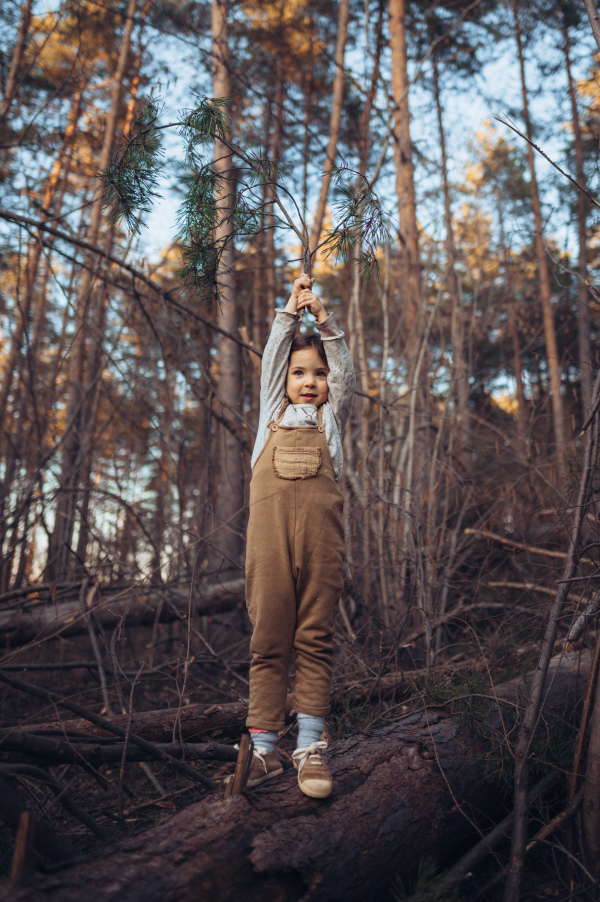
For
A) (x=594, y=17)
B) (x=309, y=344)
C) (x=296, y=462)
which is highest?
(x=594, y=17)

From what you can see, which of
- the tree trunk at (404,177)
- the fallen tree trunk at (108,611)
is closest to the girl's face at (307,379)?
the fallen tree trunk at (108,611)

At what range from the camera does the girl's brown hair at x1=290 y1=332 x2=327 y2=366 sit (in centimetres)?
259

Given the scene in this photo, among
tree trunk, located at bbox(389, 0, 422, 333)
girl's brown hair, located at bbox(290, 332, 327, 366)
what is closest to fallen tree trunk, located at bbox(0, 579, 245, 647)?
girl's brown hair, located at bbox(290, 332, 327, 366)

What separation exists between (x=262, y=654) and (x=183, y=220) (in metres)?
1.87

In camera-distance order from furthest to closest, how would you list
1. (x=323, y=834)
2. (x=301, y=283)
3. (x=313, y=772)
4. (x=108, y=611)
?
(x=108, y=611), (x=301, y=283), (x=313, y=772), (x=323, y=834)

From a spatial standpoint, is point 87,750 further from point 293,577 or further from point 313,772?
point 293,577

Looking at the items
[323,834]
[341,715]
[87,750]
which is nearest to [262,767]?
[323,834]

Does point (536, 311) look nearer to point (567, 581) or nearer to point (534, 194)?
point (534, 194)

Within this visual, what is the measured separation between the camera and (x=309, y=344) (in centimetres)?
260

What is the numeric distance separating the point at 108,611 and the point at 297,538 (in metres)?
2.20

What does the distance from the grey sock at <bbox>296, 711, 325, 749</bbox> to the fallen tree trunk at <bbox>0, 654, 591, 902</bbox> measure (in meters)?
0.13

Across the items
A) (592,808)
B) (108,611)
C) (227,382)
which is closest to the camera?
(592,808)

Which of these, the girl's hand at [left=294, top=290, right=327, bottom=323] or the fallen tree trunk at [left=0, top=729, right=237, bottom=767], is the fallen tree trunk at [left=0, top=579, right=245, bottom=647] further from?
the girl's hand at [left=294, top=290, right=327, bottom=323]

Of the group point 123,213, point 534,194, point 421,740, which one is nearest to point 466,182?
point 534,194
